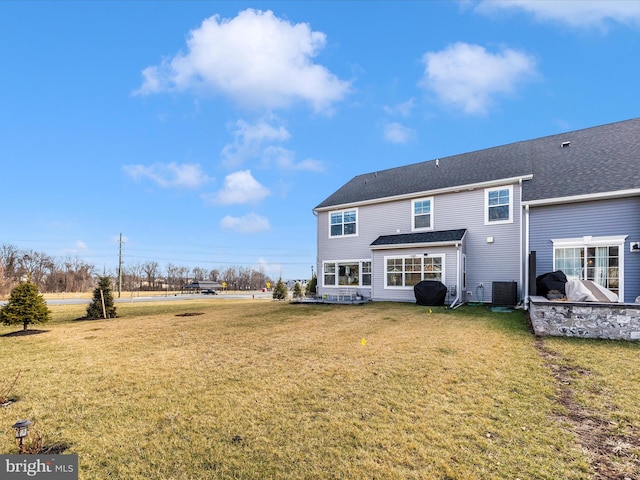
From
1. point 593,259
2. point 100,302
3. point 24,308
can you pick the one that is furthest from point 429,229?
point 24,308

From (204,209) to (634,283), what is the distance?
1625 inches

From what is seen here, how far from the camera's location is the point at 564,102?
19.7 m

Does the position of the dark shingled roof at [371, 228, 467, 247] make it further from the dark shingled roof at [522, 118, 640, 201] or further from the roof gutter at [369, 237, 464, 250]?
the dark shingled roof at [522, 118, 640, 201]

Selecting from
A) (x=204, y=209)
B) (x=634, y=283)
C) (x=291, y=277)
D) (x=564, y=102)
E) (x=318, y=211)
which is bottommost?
(x=291, y=277)

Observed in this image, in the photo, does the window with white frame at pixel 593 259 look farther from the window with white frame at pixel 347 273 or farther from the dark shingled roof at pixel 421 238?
the window with white frame at pixel 347 273

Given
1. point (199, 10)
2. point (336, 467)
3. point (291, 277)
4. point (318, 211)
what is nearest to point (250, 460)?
point (336, 467)

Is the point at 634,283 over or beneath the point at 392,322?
over

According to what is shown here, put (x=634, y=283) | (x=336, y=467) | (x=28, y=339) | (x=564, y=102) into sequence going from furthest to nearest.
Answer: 1. (x=564, y=102)
2. (x=634, y=283)
3. (x=28, y=339)
4. (x=336, y=467)

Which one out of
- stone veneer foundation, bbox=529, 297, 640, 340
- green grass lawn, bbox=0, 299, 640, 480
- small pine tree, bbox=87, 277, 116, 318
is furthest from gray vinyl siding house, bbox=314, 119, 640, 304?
small pine tree, bbox=87, 277, 116, 318

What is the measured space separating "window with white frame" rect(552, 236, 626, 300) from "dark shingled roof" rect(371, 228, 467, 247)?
3.72m

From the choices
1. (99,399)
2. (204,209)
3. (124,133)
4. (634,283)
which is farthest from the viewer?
(204,209)

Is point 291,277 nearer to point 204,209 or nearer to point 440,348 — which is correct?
point 204,209

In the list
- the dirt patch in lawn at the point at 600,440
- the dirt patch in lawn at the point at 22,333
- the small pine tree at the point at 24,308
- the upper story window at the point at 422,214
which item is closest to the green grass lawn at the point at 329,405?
the dirt patch in lawn at the point at 600,440

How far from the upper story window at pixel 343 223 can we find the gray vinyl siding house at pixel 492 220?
6cm
